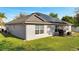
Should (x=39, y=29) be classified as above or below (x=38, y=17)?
below

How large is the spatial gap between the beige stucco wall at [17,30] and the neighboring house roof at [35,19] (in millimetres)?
65

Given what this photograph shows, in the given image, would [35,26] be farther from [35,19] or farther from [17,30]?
[17,30]

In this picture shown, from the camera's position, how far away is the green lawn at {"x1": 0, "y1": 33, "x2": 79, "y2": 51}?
545cm

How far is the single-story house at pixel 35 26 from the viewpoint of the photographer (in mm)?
5430

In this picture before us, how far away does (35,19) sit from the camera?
5.45 m

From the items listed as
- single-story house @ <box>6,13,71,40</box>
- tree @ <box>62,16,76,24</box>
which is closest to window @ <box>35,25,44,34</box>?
single-story house @ <box>6,13,71,40</box>

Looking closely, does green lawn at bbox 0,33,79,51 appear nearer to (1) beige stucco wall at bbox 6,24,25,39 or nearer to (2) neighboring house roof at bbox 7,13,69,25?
(1) beige stucco wall at bbox 6,24,25,39

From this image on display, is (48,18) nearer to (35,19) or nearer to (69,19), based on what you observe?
(35,19)

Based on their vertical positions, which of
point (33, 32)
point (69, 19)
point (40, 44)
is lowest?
point (40, 44)

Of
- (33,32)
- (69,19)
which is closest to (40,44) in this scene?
(33,32)

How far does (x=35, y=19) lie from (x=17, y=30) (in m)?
0.32

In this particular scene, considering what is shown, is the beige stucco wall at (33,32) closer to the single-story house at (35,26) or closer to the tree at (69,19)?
the single-story house at (35,26)
